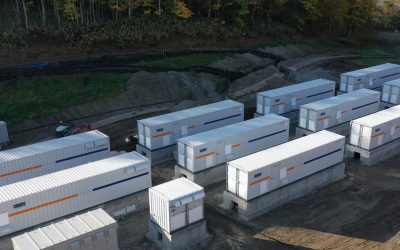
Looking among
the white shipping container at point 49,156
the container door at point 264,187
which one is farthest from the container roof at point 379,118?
the white shipping container at point 49,156

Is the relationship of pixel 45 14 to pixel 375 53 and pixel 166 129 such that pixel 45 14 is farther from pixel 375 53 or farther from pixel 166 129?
pixel 375 53

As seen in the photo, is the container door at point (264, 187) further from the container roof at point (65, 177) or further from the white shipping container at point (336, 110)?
the white shipping container at point (336, 110)

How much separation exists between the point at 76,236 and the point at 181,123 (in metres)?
16.6

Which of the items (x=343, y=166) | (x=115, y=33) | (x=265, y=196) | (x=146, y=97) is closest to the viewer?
(x=265, y=196)

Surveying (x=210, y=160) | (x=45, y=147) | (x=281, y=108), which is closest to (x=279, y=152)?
(x=210, y=160)

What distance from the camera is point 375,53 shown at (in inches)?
2968

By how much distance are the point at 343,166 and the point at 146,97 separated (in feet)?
79.6

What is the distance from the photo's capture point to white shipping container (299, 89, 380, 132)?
38688 millimetres

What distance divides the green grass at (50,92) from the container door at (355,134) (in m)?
25.0

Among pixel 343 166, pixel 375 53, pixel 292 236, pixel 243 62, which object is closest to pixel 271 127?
pixel 343 166

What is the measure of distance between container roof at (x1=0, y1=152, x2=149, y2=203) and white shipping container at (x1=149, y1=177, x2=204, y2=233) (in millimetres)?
3812

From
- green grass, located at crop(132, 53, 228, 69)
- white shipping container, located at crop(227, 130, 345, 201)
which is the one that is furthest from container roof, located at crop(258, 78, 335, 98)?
green grass, located at crop(132, 53, 228, 69)

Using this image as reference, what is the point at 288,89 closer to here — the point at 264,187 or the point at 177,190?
the point at 264,187

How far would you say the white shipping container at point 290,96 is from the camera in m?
42.0
